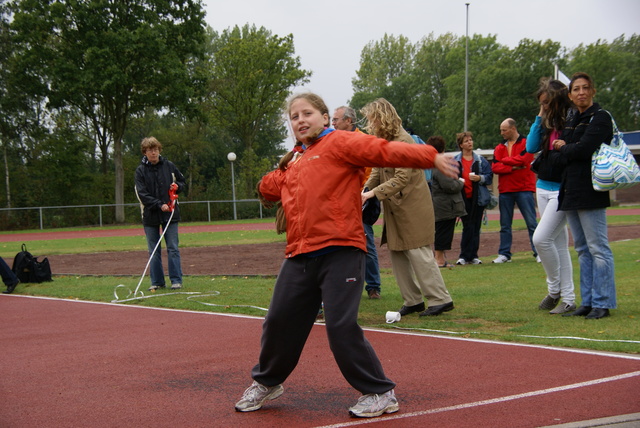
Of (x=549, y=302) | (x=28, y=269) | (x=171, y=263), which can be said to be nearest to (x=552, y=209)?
(x=549, y=302)

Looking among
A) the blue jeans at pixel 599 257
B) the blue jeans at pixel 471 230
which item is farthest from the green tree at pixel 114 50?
the blue jeans at pixel 599 257

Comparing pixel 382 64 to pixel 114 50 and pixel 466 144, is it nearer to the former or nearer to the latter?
pixel 114 50

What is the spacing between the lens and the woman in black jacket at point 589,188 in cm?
668

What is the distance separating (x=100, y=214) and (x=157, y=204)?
3000 centimetres

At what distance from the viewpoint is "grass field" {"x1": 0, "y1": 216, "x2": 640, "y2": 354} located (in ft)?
20.5

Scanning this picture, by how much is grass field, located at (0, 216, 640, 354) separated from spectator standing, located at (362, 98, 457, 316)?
0.30 meters

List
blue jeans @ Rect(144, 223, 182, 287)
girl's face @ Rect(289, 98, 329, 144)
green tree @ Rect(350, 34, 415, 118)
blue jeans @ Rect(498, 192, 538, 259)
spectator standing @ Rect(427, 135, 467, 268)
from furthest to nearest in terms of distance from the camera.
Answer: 1. green tree @ Rect(350, 34, 415, 118)
2. blue jeans @ Rect(498, 192, 538, 259)
3. spectator standing @ Rect(427, 135, 467, 268)
4. blue jeans @ Rect(144, 223, 182, 287)
5. girl's face @ Rect(289, 98, 329, 144)

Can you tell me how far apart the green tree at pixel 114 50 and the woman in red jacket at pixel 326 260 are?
35921 mm

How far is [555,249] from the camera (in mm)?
7391

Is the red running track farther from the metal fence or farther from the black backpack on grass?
the metal fence

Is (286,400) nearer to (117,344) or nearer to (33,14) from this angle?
(117,344)

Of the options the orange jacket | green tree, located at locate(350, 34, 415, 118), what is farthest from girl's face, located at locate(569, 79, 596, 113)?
green tree, located at locate(350, 34, 415, 118)

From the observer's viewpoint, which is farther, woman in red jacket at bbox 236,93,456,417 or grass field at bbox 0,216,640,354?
grass field at bbox 0,216,640,354

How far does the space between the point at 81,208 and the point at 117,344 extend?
34.1 m
